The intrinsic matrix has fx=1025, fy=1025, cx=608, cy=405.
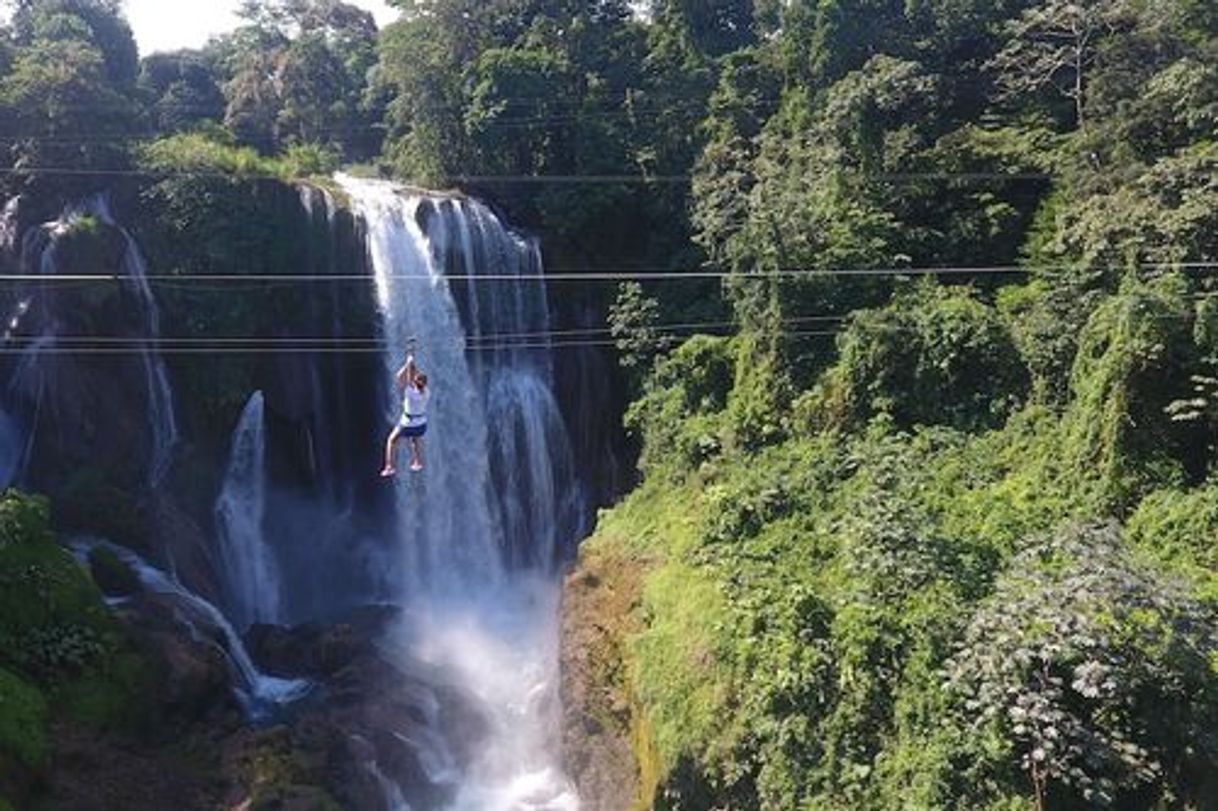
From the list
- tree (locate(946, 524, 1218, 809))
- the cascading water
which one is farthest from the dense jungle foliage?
the cascading water

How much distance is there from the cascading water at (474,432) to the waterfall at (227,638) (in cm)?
360

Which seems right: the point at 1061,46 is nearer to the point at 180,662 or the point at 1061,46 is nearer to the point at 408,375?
the point at 408,375

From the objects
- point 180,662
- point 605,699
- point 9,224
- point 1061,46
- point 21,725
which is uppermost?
point 1061,46

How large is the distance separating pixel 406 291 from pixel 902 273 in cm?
1090

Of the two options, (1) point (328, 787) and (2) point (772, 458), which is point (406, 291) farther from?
(1) point (328, 787)

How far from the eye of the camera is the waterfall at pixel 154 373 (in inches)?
813

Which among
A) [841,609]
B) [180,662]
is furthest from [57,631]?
[841,609]

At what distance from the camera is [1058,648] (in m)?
9.26

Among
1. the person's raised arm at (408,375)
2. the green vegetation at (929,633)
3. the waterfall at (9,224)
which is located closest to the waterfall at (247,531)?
the waterfall at (9,224)

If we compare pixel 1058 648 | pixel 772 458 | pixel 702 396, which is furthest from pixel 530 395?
pixel 1058 648

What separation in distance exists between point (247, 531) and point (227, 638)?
460 centimetres

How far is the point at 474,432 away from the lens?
23.2 m

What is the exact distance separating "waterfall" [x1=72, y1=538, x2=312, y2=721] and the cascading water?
3604 mm

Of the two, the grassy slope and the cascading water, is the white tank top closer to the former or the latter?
the grassy slope
